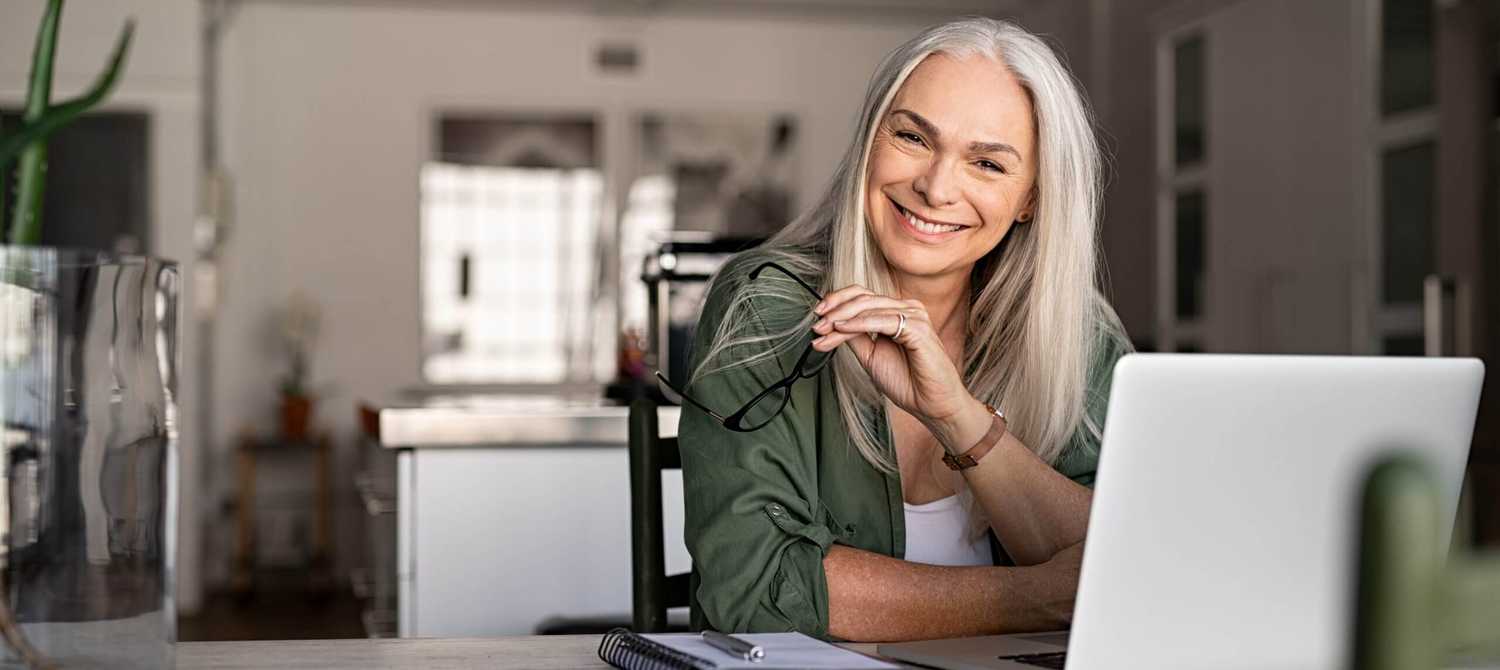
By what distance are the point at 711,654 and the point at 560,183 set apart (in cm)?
690

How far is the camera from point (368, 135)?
302 inches

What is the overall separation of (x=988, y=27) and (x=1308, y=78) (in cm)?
389

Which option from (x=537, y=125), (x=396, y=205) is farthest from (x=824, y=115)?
(x=396, y=205)

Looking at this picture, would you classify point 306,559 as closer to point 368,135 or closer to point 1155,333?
point 368,135

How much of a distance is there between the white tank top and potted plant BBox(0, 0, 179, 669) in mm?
867

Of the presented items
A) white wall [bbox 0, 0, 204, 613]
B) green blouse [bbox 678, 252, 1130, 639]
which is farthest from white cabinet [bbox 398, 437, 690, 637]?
white wall [bbox 0, 0, 204, 613]

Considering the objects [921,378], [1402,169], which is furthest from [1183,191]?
[921,378]

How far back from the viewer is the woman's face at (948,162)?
154 cm

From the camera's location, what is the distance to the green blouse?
135cm

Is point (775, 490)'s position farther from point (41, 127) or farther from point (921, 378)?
point (41, 127)

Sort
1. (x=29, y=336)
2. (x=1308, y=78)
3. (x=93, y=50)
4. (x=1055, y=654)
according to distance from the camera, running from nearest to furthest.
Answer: (x=29, y=336) → (x=1055, y=654) → (x=1308, y=78) → (x=93, y=50)

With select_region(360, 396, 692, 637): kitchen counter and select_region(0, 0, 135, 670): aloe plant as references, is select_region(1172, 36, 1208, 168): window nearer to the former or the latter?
select_region(360, 396, 692, 637): kitchen counter

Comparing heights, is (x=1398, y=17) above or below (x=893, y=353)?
above

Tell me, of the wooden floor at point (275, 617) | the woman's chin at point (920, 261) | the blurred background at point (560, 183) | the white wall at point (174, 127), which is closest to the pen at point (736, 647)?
the woman's chin at point (920, 261)
